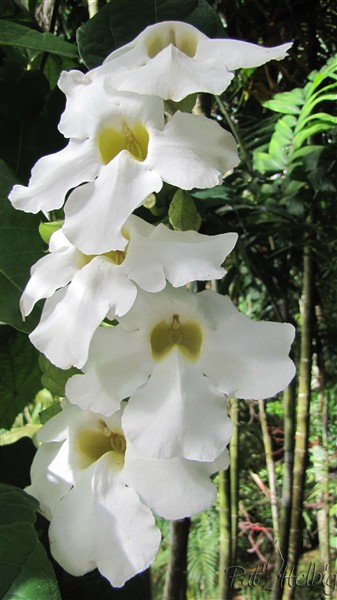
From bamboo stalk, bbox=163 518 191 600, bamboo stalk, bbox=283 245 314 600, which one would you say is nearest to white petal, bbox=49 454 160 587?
bamboo stalk, bbox=163 518 191 600

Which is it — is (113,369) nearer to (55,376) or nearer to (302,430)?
(55,376)

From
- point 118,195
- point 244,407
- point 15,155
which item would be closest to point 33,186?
point 118,195

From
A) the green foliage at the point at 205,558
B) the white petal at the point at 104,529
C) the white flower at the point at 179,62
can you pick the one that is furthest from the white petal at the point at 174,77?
the green foliage at the point at 205,558

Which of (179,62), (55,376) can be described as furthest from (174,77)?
(55,376)

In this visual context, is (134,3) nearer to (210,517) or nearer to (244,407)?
(244,407)

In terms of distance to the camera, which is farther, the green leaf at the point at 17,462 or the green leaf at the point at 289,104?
the green leaf at the point at 289,104

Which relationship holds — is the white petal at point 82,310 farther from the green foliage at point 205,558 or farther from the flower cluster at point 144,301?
the green foliage at point 205,558

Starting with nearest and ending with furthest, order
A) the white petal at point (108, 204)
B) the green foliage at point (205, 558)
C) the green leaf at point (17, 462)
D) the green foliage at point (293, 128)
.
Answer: the white petal at point (108, 204)
the green leaf at point (17, 462)
the green foliage at point (293, 128)
the green foliage at point (205, 558)
